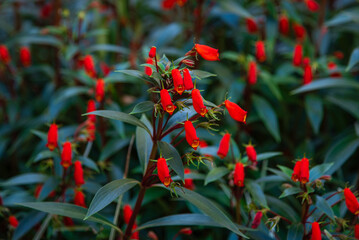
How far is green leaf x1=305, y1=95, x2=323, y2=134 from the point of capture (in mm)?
1726

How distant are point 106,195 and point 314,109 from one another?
114cm

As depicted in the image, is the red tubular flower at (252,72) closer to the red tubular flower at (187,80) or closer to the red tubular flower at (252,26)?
the red tubular flower at (252,26)

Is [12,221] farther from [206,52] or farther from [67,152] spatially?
[206,52]

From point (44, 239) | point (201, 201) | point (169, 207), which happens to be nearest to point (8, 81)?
point (44, 239)

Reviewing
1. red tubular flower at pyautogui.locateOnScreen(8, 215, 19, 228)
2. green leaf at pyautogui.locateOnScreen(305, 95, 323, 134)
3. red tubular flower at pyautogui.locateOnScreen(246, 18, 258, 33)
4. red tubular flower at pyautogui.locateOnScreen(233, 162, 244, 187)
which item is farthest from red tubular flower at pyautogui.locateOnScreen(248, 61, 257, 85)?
red tubular flower at pyautogui.locateOnScreen(8, 215, 19, 228)

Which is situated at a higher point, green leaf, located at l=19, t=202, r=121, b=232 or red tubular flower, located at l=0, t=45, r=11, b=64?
red tubular flower, located at l=0, t=45, r=11, b=64

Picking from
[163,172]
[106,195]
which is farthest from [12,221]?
[163,172]

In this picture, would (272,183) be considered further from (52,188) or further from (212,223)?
(52,188)

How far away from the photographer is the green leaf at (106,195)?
3.27 ft

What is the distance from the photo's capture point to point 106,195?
1.02 m

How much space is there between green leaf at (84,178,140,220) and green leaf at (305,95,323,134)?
99 cm

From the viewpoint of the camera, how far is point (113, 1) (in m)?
2.67

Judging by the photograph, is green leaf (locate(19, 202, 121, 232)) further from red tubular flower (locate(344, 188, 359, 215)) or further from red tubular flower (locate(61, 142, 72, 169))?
red tubular flower (locate(344, 188, 359, 215))

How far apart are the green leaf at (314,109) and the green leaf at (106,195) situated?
38.9 inches
